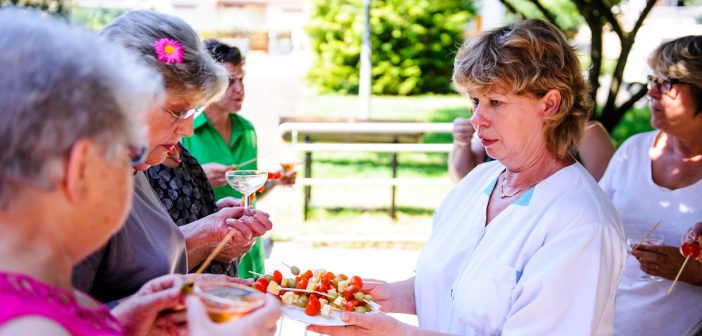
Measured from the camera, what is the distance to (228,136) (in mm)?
3945

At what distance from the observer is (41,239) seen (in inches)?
41.6

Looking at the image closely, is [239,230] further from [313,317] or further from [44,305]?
[44,305]

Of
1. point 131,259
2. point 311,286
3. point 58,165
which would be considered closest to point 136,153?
point 58,165

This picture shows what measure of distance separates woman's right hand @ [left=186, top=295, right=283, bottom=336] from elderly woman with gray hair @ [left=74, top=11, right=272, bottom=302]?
21.7 inches

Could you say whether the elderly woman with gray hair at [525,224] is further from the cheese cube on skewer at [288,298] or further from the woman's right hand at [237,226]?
the woman's right hand at [237,226]

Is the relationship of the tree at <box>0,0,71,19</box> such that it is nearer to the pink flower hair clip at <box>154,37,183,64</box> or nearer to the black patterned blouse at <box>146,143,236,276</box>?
the black patterned blouse at <box>146,143,236,276</box>

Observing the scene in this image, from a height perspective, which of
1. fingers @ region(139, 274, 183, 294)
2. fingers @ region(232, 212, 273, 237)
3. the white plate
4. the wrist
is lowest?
the white plate

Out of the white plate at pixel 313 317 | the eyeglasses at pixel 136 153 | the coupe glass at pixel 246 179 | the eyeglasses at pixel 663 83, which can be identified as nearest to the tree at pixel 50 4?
the coupe glass at pixel 246 179

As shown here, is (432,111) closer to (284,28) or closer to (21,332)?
(21,332)

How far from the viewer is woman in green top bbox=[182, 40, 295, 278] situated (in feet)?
12.1

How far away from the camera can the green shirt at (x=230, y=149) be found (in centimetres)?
367

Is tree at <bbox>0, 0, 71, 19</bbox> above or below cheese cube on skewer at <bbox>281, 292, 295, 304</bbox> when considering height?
above

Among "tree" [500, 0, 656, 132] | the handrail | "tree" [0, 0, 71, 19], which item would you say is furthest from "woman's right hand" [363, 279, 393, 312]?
"tree" [0, 0, 71, 19]

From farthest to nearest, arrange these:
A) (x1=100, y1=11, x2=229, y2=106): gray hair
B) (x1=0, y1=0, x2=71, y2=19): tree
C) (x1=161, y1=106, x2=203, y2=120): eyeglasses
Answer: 1. (x1=0, y1=0, x2=71, y2=19): tree
2. (x1=161, y1=106, x2=203, y2=120): eyeglasses
3. (x1=100, y1=11, x2=229, y2=106): gray hair
